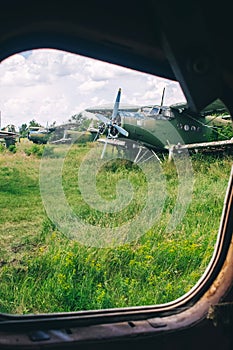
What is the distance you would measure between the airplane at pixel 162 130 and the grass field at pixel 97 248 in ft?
0.72

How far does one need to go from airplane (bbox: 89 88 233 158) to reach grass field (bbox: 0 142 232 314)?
218 millimetres

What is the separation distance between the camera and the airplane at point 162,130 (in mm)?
4422

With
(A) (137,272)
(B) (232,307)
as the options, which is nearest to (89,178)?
(A) (137,272)

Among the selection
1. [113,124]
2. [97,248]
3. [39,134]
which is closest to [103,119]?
[113,124]

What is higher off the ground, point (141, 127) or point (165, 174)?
point (141, 127)

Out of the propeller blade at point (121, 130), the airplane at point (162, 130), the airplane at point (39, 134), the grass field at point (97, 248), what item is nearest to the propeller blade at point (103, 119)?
the airplane at point (162, 130)

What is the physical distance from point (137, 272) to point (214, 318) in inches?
87.3

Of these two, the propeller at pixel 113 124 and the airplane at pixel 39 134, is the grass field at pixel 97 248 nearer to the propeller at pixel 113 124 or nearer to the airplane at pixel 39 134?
the airplane at pixel 39 134

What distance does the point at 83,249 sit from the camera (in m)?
3.39

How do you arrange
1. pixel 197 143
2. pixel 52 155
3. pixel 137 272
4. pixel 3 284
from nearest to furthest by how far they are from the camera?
pixel 3 284
pixel 137 272
pixel 52 155
pixel 197 143

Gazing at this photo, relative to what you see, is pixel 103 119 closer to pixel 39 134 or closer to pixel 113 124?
pixel 113 124

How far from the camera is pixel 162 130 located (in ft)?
15.7

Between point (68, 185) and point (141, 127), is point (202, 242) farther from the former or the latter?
point (141, 127)

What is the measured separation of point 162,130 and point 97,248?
1.71m
